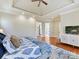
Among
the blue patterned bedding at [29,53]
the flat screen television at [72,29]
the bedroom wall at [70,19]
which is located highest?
the bedroom wall at [70,19]

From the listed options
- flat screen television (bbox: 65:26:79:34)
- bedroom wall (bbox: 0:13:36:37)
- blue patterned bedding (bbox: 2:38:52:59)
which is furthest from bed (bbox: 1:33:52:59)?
bedroom wall (bbox: 0:13:36:37)

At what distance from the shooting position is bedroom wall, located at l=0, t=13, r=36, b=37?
7109mm

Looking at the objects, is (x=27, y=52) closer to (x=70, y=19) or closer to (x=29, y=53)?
(x=29, y=53)

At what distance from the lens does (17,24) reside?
7.89 m

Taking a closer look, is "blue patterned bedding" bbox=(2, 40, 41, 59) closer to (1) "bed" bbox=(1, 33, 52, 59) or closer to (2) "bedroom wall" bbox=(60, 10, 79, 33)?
(1) "bed" bbox=(1, 33, 52, 59)

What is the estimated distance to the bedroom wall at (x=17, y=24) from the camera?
7.11 meters

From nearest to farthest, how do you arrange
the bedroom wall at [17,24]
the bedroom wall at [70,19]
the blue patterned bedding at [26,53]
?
the blue patterned bedding at [26,53], the bedroom wall at [70,19], the bedroom wall at [17,24]

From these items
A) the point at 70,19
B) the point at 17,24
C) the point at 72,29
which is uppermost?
the point at 70,19

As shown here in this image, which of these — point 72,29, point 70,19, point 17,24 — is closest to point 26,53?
point 72,29

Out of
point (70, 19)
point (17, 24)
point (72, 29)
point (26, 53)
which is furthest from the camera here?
point (17, 24)

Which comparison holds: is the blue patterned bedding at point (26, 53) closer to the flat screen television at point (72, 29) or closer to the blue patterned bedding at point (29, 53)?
the blue patterned bedding at point (29, 53)

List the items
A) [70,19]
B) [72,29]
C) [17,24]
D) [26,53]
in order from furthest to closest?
[17,24]
[70,19]
[72,29]
[26,53]

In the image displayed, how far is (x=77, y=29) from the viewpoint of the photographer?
5.84 metres

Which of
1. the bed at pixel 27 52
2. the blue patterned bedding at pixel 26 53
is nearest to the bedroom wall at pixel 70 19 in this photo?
the bed at pixel 27 52
